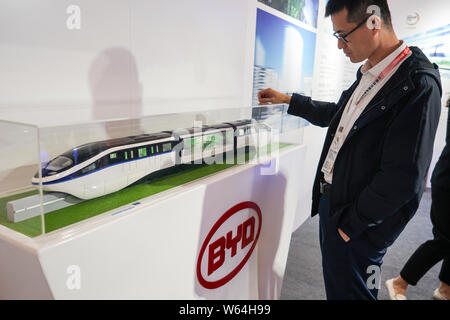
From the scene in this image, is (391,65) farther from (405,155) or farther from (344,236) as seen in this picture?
(344,236)

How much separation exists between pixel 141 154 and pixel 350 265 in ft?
3.67

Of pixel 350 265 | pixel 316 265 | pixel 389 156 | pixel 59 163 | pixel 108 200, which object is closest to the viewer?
pixel 59 163

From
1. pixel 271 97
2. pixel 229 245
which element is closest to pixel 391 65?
pixel 271 97

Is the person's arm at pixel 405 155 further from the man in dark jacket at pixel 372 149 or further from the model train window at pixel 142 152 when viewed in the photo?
the model train window at pixel 142 152

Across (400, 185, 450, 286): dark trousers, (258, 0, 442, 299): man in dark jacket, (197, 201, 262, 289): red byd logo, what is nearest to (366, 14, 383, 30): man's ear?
(258, 0, 442, 299): man in dark jacket

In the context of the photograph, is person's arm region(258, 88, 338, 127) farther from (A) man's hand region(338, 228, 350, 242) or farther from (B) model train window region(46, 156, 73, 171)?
(B) model train window region(46, 156, 73, 171)

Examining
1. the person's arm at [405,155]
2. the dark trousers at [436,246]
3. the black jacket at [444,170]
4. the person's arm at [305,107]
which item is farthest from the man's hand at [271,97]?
the dark trousers at [436,246]

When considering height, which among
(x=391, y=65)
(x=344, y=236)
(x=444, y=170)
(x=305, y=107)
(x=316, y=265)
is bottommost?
(x=316, y=265)

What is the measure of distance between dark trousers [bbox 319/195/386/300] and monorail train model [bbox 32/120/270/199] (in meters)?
0.71

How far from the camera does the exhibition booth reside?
3.02 feet

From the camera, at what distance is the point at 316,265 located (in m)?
2.97

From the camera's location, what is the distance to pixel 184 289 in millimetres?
1381
